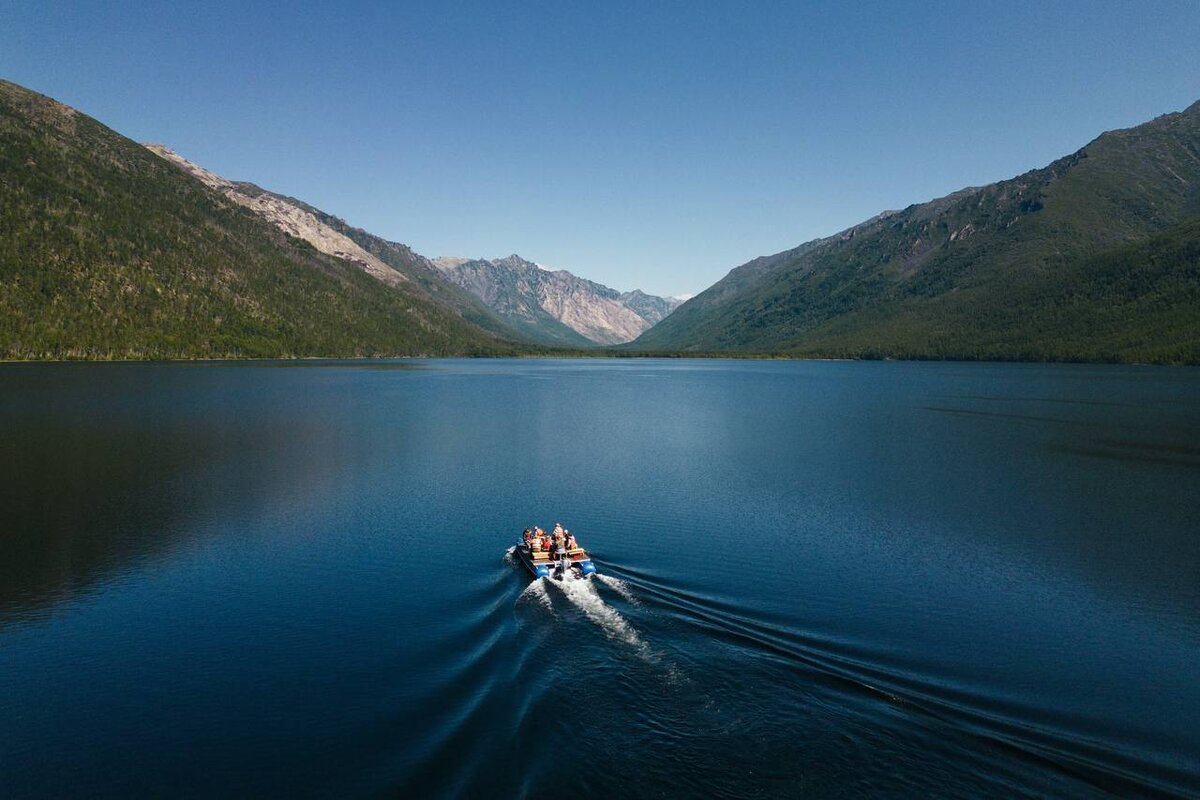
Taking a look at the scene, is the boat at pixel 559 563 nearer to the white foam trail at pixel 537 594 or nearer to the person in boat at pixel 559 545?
the person in boat at pixel 559 545

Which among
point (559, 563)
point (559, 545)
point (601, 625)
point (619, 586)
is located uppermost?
point (559, 545)

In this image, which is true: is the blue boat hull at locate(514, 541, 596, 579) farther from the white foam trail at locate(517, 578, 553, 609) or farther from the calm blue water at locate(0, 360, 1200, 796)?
the calm blue water at locate(0, 360, 1200, 796)

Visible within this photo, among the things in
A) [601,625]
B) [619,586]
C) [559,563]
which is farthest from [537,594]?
[601,625]

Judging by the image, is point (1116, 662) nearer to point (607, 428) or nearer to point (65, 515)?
point (65, 515)

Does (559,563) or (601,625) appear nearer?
(601,625)

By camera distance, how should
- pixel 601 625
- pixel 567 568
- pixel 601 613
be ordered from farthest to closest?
pixel 567 568
pixel 601 613
pixel 601 625

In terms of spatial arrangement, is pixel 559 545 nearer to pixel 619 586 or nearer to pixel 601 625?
pixel 619 586

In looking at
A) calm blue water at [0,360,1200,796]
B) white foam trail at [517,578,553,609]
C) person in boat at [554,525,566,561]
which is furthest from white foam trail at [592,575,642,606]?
white foam trail at [517,578,553,609]

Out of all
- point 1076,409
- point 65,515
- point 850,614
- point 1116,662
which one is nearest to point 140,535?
point 65,515
